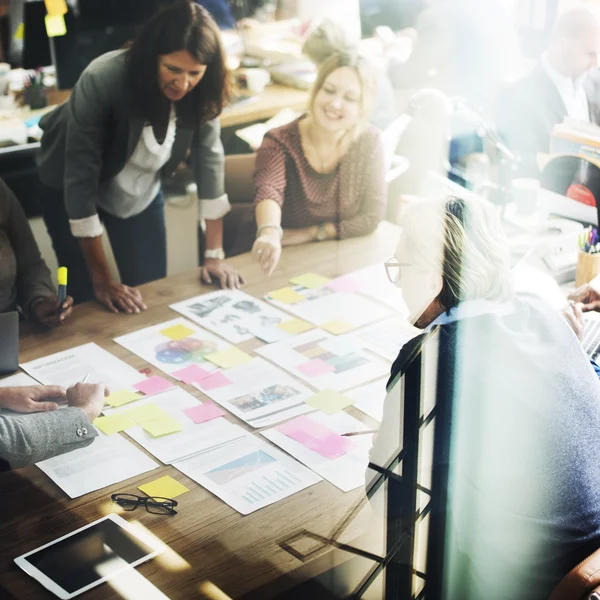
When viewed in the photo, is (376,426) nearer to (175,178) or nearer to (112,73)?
(112,73)

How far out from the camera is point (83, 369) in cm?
175

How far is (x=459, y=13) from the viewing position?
2914 mm

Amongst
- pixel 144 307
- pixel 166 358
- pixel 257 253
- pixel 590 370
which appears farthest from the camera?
pixel 257 253

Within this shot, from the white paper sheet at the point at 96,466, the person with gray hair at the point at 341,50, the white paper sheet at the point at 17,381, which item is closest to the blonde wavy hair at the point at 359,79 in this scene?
the person with gray hair at the point at 341,50

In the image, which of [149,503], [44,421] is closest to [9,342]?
[44,421]

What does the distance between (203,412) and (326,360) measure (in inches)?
12.6

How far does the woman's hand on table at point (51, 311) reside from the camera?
6.28ft

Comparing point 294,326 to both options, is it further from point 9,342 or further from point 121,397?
point 9,342

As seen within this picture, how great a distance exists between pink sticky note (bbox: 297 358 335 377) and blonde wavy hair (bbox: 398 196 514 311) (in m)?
0.41

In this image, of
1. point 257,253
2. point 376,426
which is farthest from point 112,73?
point 376,426

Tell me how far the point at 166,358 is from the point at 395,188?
1093mm

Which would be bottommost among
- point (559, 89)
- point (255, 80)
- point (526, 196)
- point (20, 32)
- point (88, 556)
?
point (88, 556)

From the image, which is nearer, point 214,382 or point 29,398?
point 29,398

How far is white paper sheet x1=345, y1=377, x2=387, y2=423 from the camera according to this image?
1.61 metres
